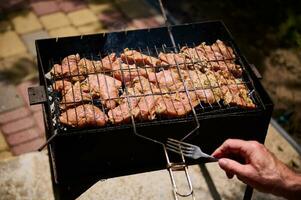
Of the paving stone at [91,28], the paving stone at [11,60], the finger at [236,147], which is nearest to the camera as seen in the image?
the finger at [236,147]

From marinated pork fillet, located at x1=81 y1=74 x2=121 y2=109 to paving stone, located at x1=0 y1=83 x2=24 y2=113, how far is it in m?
2.10

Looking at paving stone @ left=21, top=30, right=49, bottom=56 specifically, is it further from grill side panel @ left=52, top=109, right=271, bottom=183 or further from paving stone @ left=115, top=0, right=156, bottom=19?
grill side panel @ left=52, top=109, right=271, bottom=183

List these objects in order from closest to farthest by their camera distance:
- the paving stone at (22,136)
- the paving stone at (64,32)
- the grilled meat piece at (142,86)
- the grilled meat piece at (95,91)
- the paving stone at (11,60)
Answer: the grilled meat piece at (95,91) < the grilled meat piece at (142,86) < the paving stone at (22,136) < the paving stone at (11,60) < the paving stone at (64,32)

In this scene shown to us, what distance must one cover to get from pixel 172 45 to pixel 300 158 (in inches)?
85.5

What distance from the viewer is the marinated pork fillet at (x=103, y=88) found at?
306 cm

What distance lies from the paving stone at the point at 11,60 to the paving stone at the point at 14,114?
85 centimetres

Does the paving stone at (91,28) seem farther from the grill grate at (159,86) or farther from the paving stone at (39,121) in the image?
the grill grate at (159,86)

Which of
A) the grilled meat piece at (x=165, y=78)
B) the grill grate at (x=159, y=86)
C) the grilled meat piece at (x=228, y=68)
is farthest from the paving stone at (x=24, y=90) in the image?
the grilled meat piece at (x=228, y=68)

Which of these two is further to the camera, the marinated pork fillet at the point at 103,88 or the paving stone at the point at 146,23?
the paving stone at the point at 146,23

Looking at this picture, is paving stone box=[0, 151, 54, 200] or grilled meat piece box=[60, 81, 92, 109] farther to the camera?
paving stone box=[0, 151, 54, 200]

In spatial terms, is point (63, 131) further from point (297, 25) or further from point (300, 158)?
point (297, 25)

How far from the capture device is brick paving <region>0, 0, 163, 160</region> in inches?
184

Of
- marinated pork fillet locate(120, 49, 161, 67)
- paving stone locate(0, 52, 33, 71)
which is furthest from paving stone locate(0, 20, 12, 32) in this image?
marinated pork fillet locate(120, 49, 161, 67)

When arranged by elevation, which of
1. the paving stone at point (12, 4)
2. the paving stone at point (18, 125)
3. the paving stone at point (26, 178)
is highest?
the paving stone at point (12, 4)
